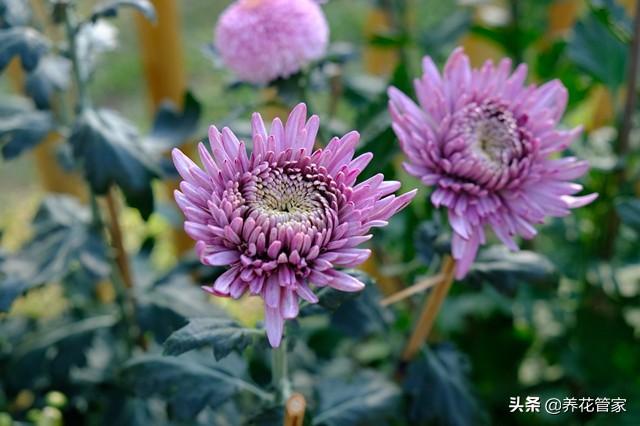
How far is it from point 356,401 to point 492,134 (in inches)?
17.7

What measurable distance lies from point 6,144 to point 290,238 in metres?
0.65

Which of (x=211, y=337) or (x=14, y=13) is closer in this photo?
(x=211, y=337)

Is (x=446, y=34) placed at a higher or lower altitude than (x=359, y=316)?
higher

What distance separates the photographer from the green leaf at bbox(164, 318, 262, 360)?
0.75 meters

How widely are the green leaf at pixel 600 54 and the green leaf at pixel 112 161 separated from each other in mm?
814

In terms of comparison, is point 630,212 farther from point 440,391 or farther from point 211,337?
point 211,337

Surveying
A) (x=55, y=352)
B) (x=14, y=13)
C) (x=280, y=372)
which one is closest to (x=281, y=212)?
(x=280, y=372)

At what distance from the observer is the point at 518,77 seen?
3.01 ft

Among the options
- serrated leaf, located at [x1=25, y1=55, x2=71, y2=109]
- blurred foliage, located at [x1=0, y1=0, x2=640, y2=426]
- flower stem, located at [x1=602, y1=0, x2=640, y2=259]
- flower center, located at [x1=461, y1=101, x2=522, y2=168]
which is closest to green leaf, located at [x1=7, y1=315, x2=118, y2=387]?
blurred foliage, located at [x1=0, y1=0, x2=640, y2=426]

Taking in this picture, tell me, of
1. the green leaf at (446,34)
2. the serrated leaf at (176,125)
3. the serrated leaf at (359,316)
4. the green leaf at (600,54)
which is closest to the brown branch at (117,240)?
the serrated leaf at (176,125)

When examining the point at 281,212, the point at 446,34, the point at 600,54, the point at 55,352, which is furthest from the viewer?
the point at 446,34

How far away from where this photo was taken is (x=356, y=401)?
106 centimetres

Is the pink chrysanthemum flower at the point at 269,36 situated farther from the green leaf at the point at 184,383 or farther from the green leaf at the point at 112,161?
the green leaf at the point at 184,383

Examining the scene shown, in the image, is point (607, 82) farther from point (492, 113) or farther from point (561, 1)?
point (561, 1)
